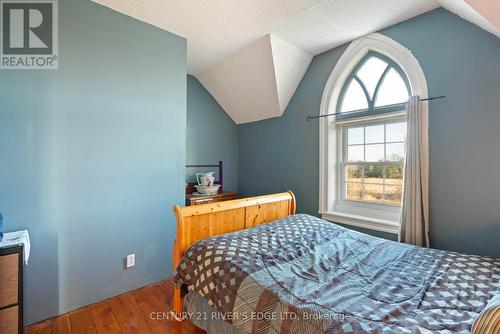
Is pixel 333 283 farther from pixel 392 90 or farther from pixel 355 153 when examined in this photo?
pixel 392 90

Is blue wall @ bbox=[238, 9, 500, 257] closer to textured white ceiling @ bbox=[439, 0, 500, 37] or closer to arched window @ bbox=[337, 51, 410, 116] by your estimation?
textured white ceiling @ bbox=[439, 0, 500, 37]

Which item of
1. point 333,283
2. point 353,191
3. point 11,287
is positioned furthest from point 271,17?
point 11,287

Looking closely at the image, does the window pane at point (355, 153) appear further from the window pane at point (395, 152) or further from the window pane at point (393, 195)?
the window pane at point (393, 195)

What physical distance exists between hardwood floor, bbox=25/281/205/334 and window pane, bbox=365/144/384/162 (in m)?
2.22

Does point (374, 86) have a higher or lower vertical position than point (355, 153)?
higher

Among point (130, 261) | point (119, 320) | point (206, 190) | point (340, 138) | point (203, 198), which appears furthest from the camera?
point (206, 190)

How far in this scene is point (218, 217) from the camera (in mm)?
1808

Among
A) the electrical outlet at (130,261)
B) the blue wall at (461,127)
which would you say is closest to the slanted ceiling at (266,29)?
the blue wall at (461,127)

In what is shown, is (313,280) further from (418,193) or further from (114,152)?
(114,152)

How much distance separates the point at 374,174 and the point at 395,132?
18.4 inches

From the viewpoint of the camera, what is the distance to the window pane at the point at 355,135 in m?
2.53

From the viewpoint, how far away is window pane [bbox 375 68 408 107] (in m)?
2.22

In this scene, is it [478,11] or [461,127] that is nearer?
[478,11]

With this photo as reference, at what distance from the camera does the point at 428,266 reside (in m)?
1.37
